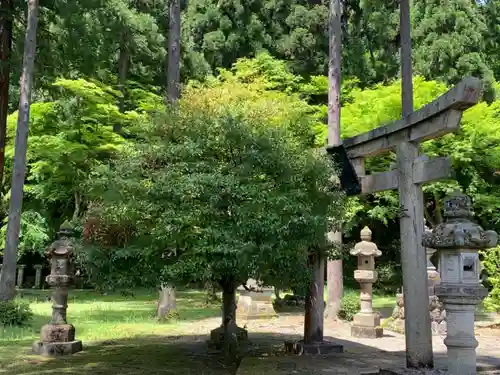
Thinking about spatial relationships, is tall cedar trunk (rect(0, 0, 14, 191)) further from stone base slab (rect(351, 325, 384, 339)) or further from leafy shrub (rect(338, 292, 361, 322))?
stone base slab (rect(351, 325, 384, 339))

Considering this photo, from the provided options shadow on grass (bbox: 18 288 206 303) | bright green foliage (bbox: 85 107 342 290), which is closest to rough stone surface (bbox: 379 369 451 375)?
bright green foliage (bbox: 85 107 342 290)

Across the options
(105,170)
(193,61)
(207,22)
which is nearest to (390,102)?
(193,61)

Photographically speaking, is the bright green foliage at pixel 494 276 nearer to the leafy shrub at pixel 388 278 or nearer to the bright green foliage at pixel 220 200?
the bright green foliage at pixel 220 200

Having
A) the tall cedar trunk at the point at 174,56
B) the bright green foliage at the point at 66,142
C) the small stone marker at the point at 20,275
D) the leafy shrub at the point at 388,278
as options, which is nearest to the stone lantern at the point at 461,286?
the tall cedar trunk at the point at 174,56

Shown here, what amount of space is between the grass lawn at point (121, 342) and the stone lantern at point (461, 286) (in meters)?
3.07

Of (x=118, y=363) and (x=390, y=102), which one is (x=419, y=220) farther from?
(x=390, y=102)

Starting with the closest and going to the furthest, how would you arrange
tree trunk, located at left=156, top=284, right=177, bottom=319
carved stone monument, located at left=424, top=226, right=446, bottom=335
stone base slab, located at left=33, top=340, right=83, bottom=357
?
1. stone base slab, located at left=33, top=340, right=83, bottom=357
2. carved stone monument, located at left=424, top=226, right=446, bottom=335
3. tree trunk, located at left=156, top=284, right=177, bottom=319

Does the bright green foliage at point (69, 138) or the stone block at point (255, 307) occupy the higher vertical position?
the bright green foliage at point (69, 138)

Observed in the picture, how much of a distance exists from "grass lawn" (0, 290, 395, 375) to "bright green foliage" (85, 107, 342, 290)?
5.52 feet

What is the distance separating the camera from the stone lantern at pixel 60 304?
8.20 meters

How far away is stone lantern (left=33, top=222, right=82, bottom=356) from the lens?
820cm

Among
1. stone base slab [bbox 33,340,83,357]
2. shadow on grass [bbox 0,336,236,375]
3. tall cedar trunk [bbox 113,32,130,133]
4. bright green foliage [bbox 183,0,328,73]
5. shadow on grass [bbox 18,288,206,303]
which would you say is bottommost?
shadow on grass [bbox 0,336,236,375]

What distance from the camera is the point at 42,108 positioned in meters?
18.6

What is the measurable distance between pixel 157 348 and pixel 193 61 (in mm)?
13550
